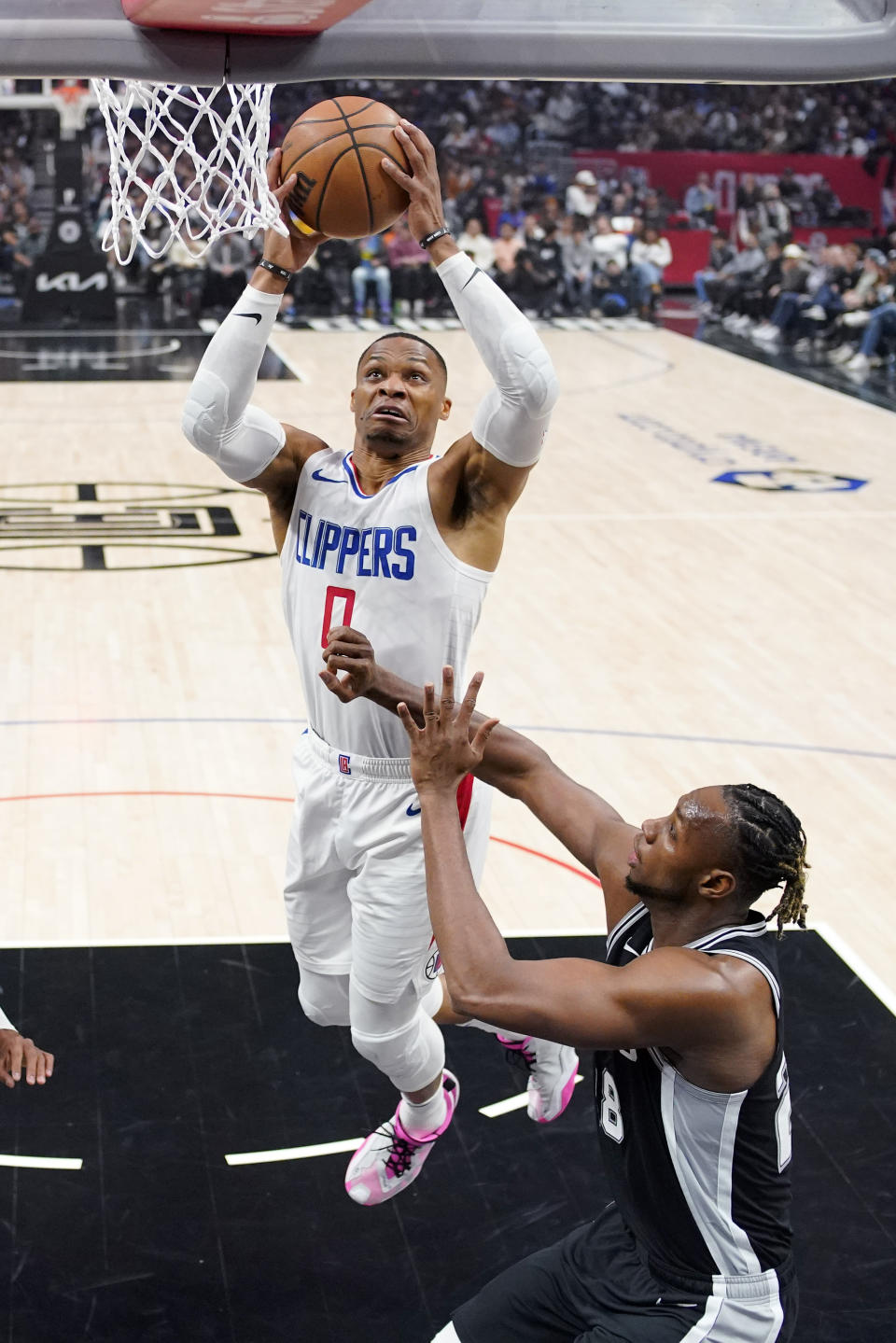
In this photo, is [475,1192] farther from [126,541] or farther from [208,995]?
[126,541]

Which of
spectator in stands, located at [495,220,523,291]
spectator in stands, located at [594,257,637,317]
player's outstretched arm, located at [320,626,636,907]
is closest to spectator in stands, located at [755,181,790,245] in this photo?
spectator in stands, located at [594,257,637,317]

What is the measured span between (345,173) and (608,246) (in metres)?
19.7

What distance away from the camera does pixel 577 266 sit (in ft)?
73.8

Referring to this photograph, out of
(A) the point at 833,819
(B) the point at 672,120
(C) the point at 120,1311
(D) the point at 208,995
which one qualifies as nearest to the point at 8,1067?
(C) the point at 120,1311

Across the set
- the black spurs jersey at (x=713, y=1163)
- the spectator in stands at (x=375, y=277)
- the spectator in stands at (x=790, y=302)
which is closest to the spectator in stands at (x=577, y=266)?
the spectator in stands at (x=375, y=277)

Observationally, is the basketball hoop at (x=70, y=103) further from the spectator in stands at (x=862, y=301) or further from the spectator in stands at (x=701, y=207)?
the spectator in stands at (x=701, y=207)

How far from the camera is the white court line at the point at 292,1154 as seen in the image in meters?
4.54

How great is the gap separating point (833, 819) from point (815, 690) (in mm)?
1595

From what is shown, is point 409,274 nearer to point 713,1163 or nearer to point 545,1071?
point 545,1071

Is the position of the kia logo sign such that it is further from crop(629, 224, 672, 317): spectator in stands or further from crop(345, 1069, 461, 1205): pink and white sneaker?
crop(345, 1069, 461, 1205): pink and white sneaker

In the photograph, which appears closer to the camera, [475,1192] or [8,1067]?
[8,1067]

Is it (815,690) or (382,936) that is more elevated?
(382,936)

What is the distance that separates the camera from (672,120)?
89.1 ft

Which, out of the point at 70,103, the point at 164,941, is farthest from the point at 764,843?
the point at 70,103
